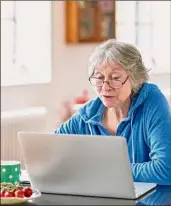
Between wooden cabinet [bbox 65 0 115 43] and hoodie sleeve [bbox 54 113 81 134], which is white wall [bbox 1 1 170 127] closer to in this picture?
wooden cabinet [bbox 65 0 115 43]

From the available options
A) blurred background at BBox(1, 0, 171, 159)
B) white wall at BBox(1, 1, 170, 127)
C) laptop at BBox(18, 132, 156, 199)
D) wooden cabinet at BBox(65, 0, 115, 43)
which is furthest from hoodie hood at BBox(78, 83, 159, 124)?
wooden cabinet at BBox(65, 0, 115, 43)

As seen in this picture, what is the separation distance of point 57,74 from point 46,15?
19.5 inches

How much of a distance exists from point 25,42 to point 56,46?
0.33 meters

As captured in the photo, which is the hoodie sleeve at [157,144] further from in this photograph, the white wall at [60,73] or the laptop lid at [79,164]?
the white wall at [60,73]

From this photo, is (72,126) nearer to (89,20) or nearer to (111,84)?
(111,84)

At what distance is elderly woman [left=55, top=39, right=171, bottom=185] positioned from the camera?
8.25ft

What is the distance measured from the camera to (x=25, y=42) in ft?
16.2

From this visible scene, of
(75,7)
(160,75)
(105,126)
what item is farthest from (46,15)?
(105,126)

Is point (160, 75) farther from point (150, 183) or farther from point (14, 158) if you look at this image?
point (150, 183)

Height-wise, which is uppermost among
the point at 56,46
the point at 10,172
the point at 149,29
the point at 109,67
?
the point at 149,29

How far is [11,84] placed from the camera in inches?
187

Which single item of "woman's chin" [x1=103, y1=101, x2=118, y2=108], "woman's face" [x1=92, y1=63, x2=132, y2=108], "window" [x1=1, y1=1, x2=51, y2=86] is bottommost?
"woman's chin" [x1=103, y1=101, x2=118, y2=108]

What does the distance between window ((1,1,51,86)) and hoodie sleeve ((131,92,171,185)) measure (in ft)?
7.54

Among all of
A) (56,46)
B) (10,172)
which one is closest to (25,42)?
(56,46)
